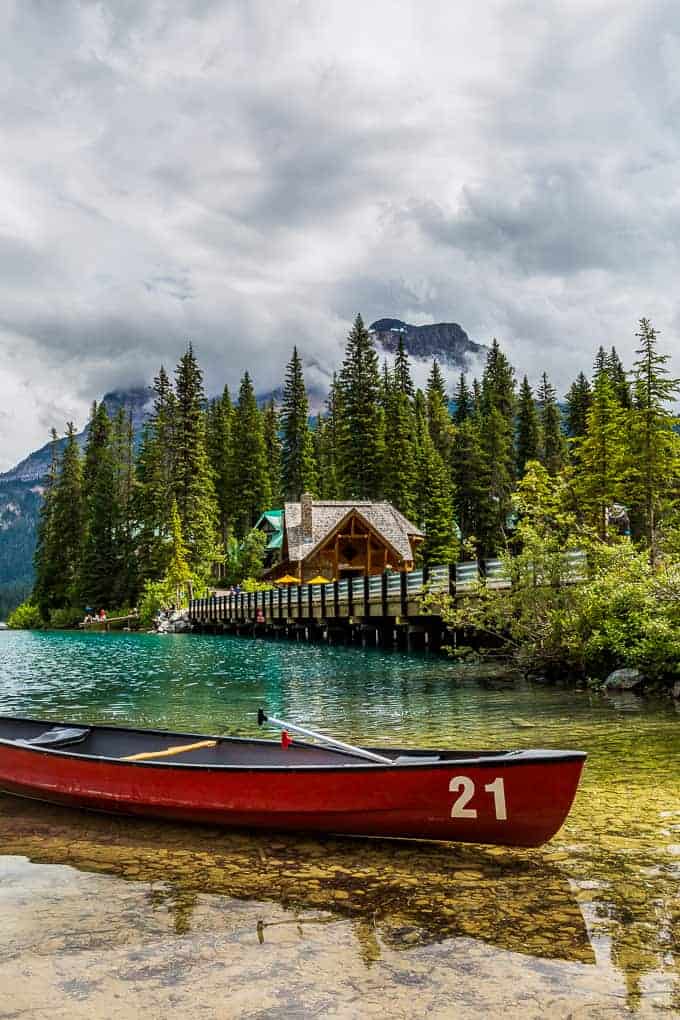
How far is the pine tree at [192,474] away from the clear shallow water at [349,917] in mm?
59466

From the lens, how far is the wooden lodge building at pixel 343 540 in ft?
178

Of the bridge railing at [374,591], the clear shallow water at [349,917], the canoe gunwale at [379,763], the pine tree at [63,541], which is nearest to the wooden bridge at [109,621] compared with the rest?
the pine tree at [63,541]

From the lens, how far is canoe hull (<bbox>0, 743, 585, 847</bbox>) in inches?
247

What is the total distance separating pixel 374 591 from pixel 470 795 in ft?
84.4

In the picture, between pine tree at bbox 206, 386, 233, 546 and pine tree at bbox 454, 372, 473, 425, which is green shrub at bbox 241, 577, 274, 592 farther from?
pine tree at bbox 454, 372, 473, 425

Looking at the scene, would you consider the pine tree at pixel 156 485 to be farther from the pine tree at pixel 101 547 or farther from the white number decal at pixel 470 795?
the white number decal at pixel 470 795

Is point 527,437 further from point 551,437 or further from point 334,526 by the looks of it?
point 334,526

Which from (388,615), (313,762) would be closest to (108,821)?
(313,762)

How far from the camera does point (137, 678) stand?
80.1 feet

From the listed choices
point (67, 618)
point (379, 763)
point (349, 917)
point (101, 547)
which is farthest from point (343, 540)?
point (349, 917)

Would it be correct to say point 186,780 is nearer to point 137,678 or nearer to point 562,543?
point 562,543

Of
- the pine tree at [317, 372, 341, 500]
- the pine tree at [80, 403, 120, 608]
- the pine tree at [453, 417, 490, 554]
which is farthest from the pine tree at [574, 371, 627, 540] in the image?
the pine tree at [80, 403, 120, 608]

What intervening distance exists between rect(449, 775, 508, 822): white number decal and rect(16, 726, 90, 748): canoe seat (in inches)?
198

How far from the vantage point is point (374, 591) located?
3212 cm
